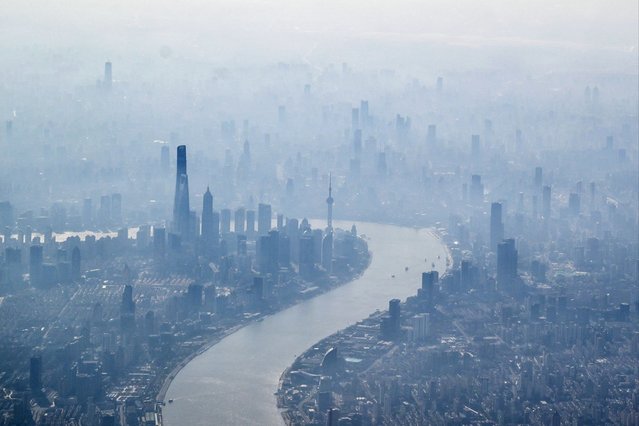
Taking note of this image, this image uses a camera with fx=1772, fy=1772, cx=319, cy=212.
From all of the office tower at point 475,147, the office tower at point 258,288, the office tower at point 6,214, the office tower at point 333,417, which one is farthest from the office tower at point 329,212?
the office tower at point 333,417

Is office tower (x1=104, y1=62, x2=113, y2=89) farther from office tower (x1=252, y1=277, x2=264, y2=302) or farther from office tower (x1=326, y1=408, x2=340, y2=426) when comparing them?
office tower (x1=326, y1=408, x2=340, y2=426)

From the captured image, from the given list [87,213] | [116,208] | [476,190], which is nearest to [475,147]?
[476,190]

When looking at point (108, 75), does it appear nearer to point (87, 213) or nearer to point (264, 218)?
A: point (87, 213)

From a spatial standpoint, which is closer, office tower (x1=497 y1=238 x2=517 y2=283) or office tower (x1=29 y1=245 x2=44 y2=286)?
office tower (x1=29 y1=245 x2=44 y2=286)

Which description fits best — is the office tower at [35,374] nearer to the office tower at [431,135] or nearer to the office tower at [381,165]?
the office tower at [381,165]

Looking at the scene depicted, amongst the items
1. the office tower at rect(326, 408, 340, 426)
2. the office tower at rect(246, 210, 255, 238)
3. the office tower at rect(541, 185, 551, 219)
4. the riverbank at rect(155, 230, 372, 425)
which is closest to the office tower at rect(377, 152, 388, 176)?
the office tower at rect(541, 185, 551, 219)

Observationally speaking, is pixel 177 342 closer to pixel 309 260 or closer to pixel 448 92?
pixel 309 260
